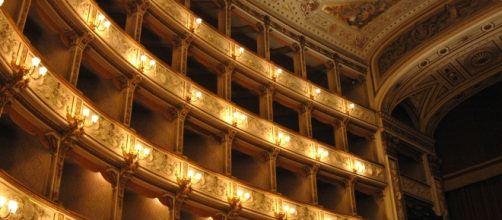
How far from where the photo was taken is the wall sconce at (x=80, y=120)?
11.0 meters

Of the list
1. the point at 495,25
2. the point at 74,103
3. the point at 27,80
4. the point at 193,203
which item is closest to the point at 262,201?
the point at 193,203

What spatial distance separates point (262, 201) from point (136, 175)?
3.98m

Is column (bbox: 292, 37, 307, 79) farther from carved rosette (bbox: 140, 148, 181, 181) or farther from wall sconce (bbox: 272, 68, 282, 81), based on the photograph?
carved rosette (bbox: 140, 148, 181, 181)

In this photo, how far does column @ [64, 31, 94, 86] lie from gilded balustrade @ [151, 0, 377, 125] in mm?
3259

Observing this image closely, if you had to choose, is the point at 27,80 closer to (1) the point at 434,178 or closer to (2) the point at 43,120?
(2) the point at 43,120

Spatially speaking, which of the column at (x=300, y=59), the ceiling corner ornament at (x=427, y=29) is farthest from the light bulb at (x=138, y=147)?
the ceiling corner ornament at (x=427, y=29)

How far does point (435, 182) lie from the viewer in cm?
2169

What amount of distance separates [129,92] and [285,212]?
5339 millimetres

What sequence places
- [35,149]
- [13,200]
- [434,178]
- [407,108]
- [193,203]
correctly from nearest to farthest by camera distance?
[13,200] → [35,149] → [193,203] → [434,178] → [407,108]

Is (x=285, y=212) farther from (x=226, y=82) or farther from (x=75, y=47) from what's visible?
(x=75, y=47)

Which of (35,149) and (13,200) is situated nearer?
(13,200)

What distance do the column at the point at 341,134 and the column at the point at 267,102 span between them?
2925mm

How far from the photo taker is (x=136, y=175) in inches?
497

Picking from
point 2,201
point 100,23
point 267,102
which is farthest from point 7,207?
point 267,102
